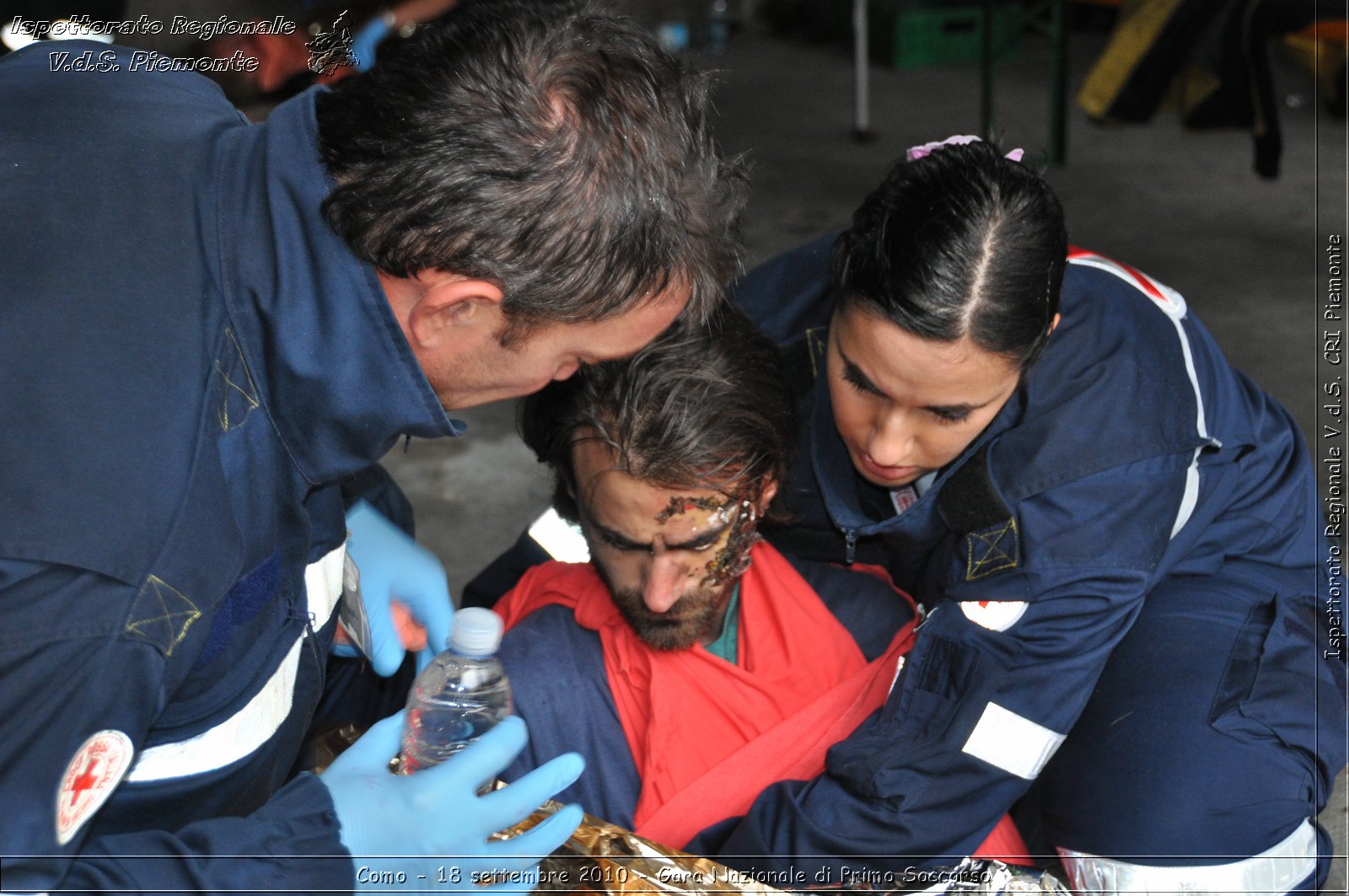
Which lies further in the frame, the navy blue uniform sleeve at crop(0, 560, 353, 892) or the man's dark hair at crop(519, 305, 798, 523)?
the man's dark hair at crop(519, 305, 798, 523)

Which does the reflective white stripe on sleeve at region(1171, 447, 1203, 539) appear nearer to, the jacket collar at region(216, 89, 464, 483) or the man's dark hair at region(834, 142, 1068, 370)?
the man's dark hair at region(834, 142, 1068, 370)

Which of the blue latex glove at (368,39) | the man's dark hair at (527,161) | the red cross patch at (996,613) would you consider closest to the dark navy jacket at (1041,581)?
the red cross patch at (996,613)

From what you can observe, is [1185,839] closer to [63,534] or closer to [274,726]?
[274,726]

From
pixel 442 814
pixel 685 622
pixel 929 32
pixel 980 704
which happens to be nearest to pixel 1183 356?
pixel 980 704

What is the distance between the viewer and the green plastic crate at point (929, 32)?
24.0 feet

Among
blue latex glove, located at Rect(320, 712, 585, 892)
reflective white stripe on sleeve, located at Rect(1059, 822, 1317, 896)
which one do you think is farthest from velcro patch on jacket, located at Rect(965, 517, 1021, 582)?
blue latex glove, located at Rect(320, 712, 585, 892)

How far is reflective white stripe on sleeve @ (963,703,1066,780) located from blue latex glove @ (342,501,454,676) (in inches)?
30.5

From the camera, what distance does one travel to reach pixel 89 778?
1.03 metres

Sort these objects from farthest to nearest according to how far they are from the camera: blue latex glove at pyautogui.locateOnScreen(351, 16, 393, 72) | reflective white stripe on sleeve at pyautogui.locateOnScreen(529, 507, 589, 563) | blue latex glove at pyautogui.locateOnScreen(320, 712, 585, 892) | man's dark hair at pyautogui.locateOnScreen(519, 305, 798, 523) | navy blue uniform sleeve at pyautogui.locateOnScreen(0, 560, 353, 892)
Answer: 1. blue latex glove at pyautogui.locateOnScreen(351, 16, 393, 72)
2. reflective white stripe on sleeve at pyautogui.locateOnScreen(529, 507, 589, 563)
3. man's dark hair at pyautogui.locateOnScreen(519, 305, 798, 523)
4. blue latex glove at pyautogui.locateOnScreen(320, 712, 585, 892)
5. navy blue uniform sleeve at pyautogui.locateOnScreen(0, 560, 353, 892)

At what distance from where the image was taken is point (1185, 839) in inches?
72.4

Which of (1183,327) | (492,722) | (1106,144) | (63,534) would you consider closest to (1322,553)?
(1183,327)

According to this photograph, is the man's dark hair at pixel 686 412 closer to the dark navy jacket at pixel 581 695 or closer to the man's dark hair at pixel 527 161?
the dark navy jacket at pixel 581 695

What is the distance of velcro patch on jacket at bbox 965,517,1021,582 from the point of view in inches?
70.3

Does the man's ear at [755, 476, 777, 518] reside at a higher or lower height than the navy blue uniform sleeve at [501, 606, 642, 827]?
higher
